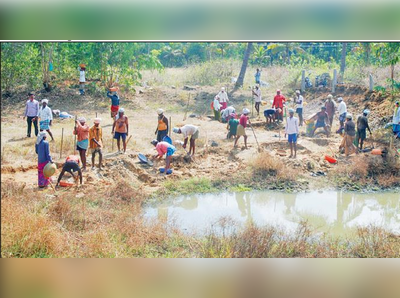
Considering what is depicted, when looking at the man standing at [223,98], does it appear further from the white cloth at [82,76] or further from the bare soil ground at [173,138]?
the white cloth at [82,76]

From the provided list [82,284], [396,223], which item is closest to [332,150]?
[396,223]

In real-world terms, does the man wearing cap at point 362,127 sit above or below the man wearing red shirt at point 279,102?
below

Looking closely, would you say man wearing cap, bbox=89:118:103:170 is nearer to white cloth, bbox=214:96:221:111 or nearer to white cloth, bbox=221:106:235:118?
white cloth, bbox=214:96:221:111

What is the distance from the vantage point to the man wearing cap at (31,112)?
712 cm

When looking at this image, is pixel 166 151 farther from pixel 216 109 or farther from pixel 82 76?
pixel 82 76

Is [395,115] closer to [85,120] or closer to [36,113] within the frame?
[85,120]

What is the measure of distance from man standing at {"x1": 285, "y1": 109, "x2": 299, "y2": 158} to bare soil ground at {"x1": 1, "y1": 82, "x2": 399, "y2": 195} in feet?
0.27

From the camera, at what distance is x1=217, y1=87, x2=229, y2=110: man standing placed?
7.71 meters

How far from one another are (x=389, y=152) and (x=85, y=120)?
4.48 m

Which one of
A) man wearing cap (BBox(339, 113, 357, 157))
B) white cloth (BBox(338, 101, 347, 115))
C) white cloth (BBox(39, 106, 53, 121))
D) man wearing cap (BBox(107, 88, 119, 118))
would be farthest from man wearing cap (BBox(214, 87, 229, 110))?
white cloth (BBox(39, 106, 53, 121))

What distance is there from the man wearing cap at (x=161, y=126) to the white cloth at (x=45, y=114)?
1508 millimetres

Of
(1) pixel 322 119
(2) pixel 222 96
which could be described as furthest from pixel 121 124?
(1) pixel 322 119

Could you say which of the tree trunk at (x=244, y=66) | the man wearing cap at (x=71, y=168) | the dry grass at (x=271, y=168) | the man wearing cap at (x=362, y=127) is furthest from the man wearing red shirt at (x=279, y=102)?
the man wearing cap at (x=71, y=168)

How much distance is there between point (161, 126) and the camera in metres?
7.59
